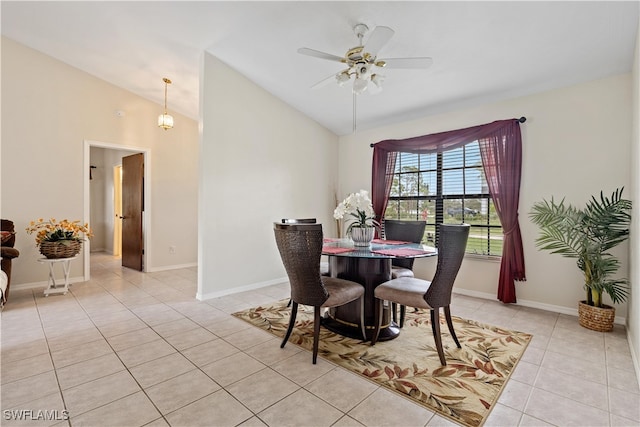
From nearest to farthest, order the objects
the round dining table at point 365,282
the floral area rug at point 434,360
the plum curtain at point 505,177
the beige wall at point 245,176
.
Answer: the floral area rug at point 434,360 → the round dining table at point 365,282 → the plum curtain at point 505,177 → the beige wall at point 245,176

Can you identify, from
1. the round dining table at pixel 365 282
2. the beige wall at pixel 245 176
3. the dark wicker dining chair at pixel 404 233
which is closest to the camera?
the round dining table at pixel 365 282

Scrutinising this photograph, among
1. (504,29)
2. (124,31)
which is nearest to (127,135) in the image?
(124,31)

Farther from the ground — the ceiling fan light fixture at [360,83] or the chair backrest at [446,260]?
the ceiling fan light fixture at [360,83]

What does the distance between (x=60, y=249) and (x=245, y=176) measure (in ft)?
8.19

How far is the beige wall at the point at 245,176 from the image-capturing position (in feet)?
12.2

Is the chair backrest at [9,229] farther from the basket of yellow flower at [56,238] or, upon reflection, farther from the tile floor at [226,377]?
the tile floor at [226,377]

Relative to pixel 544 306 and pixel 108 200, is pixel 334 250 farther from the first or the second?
pixel 108 200

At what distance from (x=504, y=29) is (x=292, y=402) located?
330cm

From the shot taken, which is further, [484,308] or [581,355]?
[484,308]

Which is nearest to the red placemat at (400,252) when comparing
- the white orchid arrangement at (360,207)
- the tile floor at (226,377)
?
the white orchid arrangement at (360,207)

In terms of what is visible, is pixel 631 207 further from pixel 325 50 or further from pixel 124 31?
pixel 124 31

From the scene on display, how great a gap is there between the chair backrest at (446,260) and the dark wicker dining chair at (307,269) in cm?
64

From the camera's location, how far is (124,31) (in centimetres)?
334

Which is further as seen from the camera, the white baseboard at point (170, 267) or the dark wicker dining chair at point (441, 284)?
the white baseboard at point (170, 267)
